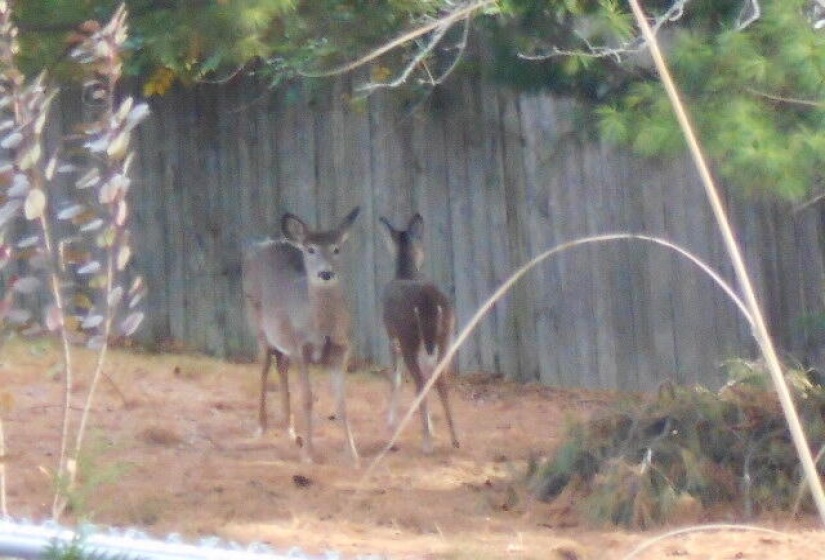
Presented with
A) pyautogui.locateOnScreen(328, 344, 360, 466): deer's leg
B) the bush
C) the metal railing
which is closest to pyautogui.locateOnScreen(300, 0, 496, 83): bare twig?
the metal railing

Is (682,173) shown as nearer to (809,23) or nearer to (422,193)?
(422,193)

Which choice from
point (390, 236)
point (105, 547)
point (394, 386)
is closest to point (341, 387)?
point (394, 386)

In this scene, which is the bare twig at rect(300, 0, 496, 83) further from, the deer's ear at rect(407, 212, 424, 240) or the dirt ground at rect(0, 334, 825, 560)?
the deer's ear at rect(407, 212, 424, 240)

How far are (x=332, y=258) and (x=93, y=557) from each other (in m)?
5.88

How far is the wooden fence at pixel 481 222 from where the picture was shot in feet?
34.4

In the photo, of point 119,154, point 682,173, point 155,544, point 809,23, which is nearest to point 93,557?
point 155,544

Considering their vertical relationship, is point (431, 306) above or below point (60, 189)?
below

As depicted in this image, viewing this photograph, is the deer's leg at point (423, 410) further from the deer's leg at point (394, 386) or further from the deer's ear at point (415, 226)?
the deer's ear at point (415, 226)

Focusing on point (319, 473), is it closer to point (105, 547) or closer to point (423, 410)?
point (423, 410)

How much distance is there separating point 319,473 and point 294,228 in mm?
1806

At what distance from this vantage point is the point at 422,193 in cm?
1184

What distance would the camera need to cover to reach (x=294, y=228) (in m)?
9.58

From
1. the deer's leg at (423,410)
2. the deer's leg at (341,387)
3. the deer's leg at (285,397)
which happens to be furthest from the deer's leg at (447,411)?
the deer's leg at (285,397)

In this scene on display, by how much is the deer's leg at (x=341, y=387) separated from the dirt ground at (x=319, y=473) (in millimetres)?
136
